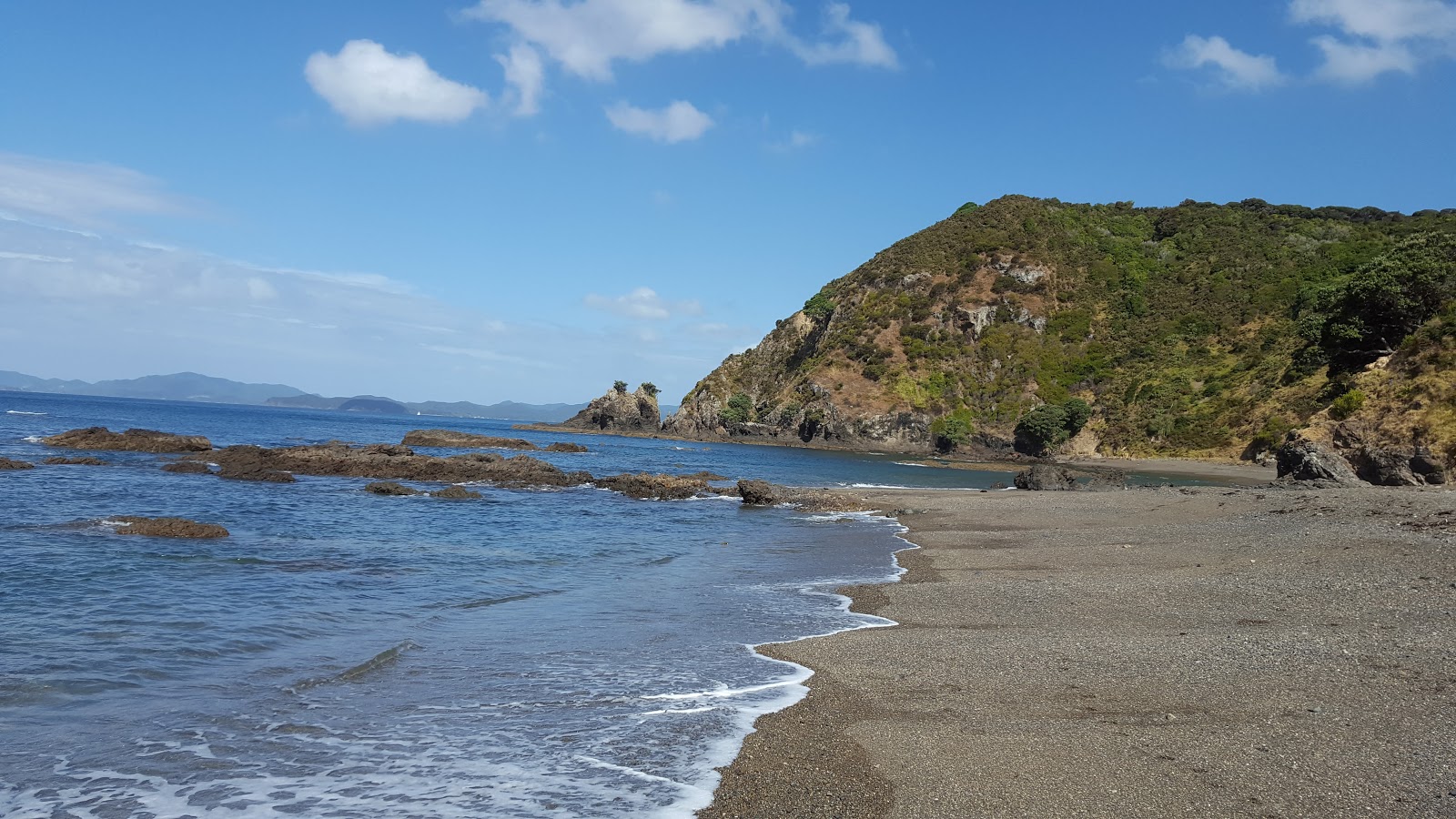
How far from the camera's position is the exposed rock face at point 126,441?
51375 millimetres

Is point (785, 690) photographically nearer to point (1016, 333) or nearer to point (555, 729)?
point (555, 729)

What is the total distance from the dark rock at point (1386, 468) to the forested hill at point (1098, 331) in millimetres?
15827

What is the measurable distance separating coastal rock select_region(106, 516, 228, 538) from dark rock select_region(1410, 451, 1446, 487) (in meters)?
43.1

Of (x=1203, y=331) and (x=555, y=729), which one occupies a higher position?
(x=1203, y=331)

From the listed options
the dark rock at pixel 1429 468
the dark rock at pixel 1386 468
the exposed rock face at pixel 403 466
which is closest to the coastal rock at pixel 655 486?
the exposed rock face at pixel 403 466

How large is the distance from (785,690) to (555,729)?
290cm

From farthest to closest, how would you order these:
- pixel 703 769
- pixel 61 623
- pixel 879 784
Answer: pixel 61 623 → pixel 703 769 → pixel 879 784

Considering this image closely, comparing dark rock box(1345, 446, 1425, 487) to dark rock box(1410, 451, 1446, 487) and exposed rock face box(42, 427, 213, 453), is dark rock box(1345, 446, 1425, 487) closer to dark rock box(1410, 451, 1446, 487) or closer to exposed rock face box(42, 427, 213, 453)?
dark rock box(1410, 451, 1446, 487)

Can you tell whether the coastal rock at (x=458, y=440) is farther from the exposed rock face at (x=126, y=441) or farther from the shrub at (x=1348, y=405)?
the shrub at (x=1348, y=405)

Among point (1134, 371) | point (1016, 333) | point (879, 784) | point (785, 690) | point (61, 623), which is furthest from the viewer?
point (1016, 333)

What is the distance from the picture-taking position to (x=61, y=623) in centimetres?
1292

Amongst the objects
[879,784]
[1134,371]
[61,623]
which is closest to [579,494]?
[61,623]

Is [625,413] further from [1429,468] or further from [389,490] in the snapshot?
[1429,468]

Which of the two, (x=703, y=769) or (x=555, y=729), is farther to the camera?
(x=555, y=729)
